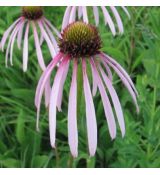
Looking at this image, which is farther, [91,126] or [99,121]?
[99,121]

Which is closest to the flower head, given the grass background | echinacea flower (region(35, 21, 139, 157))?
echinacea flower (region(35, 21, 139, 157))

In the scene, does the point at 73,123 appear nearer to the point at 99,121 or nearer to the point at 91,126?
the point at 91,126

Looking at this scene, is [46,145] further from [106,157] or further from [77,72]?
[77,72]

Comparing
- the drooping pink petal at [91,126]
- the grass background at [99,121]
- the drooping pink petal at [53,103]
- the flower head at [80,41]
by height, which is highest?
the flower head at [80,41]

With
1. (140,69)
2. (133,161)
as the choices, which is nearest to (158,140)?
(133,161)

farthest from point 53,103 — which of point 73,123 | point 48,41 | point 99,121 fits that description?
point 99,121

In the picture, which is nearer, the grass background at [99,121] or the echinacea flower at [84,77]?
the echinacea flower at [84,77]

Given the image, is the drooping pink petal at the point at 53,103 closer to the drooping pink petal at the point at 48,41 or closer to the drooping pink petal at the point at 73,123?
the drooping pink petal at the point at 73,123

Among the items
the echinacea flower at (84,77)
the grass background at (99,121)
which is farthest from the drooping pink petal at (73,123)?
the grass background at (99,121)

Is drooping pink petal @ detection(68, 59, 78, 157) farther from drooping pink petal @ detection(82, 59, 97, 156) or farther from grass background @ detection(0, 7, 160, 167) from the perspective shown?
grass background @ detection(0, 7, 160, 167)
